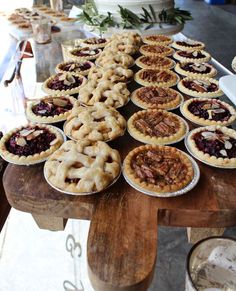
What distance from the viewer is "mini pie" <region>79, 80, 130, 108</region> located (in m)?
1.55

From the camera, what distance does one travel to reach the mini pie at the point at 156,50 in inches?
87.5

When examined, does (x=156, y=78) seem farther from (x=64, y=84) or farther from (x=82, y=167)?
(x=82, y=167)

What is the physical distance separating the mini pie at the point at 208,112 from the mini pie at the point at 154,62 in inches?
20.4

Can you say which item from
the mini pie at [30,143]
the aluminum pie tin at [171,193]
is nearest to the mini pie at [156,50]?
the mini pie at [30,143]

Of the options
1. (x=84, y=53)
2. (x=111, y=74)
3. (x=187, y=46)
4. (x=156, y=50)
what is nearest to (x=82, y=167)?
(x=111, y=74)

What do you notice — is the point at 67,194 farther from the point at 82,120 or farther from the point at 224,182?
the point at 224,182

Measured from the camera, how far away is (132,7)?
102 inches

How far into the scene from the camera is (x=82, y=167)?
1099 mm

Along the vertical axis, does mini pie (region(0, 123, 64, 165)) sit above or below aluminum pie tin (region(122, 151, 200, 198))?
below

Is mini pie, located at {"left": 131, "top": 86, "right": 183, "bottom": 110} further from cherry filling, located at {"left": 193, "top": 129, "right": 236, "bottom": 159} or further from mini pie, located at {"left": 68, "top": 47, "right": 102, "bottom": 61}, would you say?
mini pie, located at {"left": 68, "top": 47, "right": 102, "bottom": 61}

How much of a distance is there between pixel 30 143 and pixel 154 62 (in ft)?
3.74

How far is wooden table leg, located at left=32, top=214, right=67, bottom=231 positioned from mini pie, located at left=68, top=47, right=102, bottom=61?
4.12ft

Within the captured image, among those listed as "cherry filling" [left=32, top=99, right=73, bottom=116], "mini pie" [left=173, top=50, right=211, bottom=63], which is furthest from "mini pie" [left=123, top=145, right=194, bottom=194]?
"mini pie" [left=173, top=50, right=211, bottom=63]

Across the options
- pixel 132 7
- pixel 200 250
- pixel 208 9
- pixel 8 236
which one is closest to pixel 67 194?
pixel 200 250
